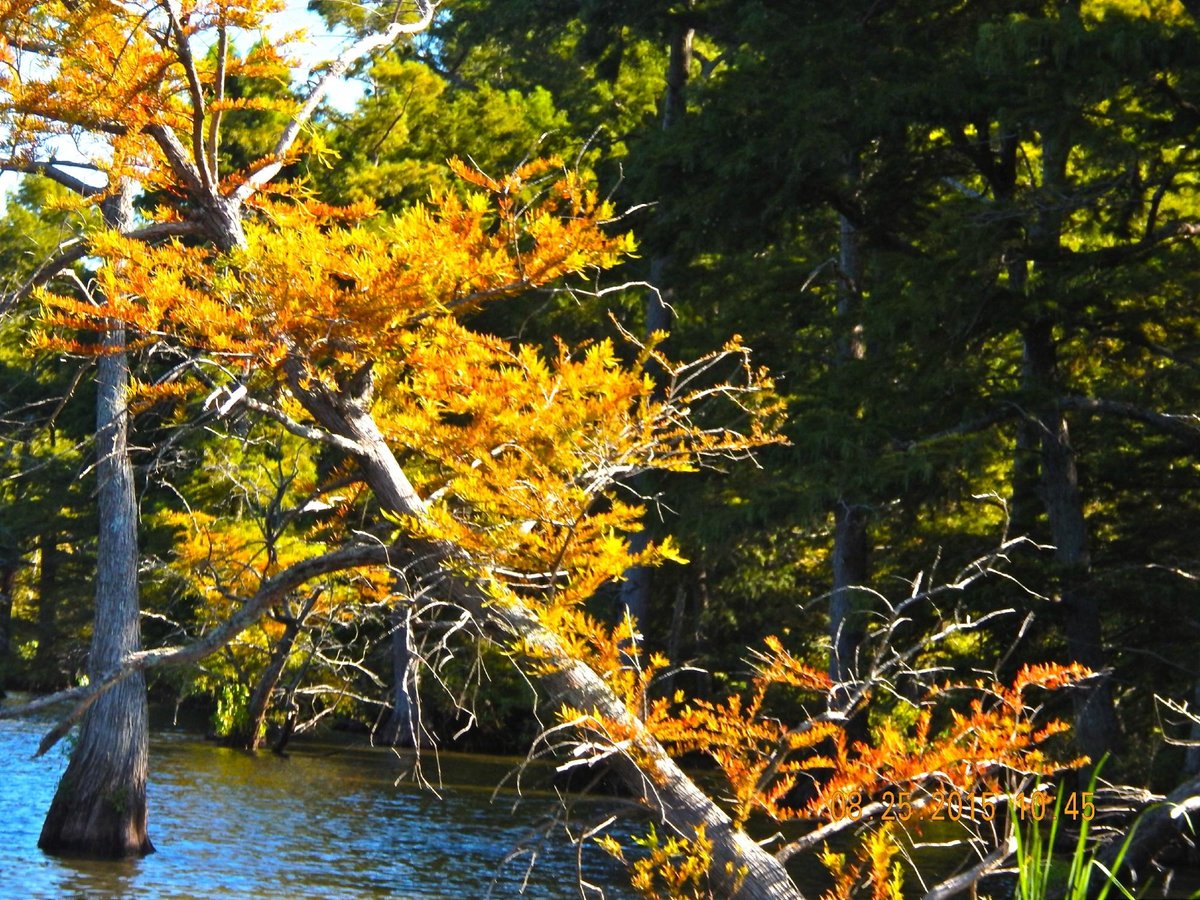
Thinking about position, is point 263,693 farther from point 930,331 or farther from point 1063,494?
point 1063,494

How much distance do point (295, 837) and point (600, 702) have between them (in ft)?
28.6

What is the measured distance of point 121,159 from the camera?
820 centimetres

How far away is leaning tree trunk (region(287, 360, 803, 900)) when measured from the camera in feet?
20.9

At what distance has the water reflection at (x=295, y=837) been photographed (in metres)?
11.6

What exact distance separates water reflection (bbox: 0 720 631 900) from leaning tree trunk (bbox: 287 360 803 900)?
0.62 m

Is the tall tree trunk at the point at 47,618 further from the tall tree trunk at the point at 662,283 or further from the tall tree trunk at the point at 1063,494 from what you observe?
the tall tree trunk at the point at 1063,494

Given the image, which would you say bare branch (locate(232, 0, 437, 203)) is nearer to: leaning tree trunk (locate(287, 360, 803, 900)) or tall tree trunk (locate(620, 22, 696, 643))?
leaning tree trunk (locate(287, 360, 803, 900))

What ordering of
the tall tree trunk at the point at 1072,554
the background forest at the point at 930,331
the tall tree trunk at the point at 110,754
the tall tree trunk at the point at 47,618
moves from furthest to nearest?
the tall tree trunk at the point at 47,618 < the tall tree trunk at the point at 1072,554 < the tall tree trunk at the point at 110,754 < the background forest at the point at 930,331

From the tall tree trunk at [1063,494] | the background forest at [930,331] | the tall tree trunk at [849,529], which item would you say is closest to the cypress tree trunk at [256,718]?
the background forest at [930,331]

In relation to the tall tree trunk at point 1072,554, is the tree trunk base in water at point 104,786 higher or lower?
lower

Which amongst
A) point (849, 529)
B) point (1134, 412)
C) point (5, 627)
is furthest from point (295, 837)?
point (5, 627)

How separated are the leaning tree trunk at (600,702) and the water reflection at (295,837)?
24.6 inches

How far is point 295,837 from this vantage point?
563 inches

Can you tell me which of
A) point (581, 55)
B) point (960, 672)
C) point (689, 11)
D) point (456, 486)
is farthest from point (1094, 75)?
point (581, 55)
